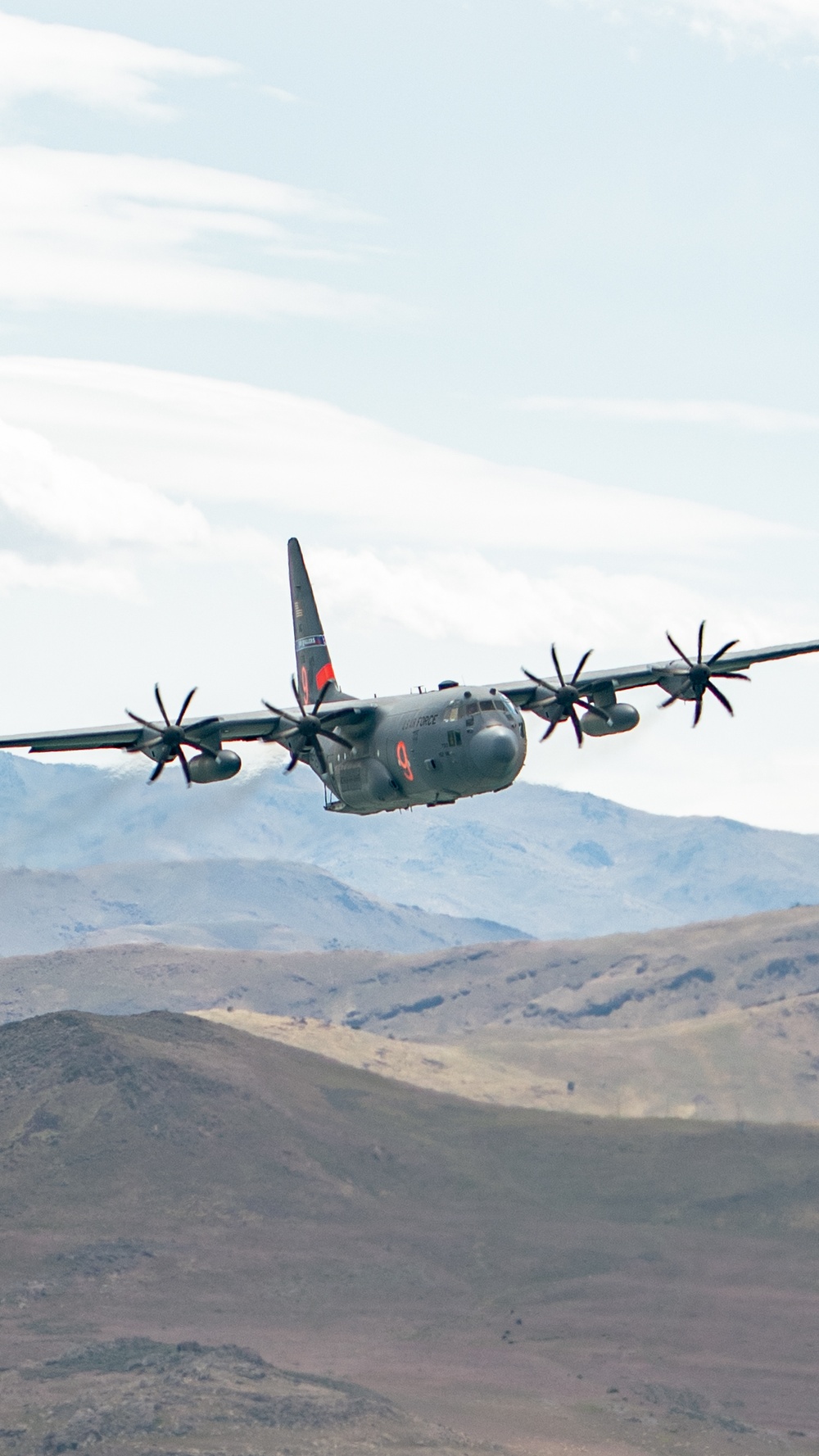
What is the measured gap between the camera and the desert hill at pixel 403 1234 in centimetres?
11406

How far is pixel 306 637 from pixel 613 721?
15699 mm

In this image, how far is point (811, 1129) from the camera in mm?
157750

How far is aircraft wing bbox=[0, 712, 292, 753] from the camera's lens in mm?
60750

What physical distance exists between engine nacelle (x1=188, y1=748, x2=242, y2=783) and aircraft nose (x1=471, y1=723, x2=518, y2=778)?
315 inches

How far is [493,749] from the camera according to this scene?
187 ft

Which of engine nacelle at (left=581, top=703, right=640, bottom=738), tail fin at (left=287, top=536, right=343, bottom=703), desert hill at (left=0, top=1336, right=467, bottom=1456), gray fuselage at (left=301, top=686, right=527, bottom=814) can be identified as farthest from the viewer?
desert hill at (left=0, top=1336, right=467, bottom=1456)

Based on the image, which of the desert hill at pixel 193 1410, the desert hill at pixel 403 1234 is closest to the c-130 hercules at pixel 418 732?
the desert hill at pixel 193 1410

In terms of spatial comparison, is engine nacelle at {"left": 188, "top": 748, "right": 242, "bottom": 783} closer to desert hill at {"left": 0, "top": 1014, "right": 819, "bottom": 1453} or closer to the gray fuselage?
the gray fuselage

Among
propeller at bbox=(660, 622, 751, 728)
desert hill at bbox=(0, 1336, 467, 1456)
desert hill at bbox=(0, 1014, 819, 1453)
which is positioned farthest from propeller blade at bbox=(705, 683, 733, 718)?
desert hill at bbox=(0, 1014, 819, 1453)

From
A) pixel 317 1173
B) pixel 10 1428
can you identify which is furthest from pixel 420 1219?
pixel 10 1428

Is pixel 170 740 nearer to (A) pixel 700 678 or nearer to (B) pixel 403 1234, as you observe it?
(A) pixel 700 678

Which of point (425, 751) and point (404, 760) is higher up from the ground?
point (425, 751)

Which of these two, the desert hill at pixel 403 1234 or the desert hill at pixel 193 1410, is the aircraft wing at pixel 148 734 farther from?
the desert hill at pixel 403 1234

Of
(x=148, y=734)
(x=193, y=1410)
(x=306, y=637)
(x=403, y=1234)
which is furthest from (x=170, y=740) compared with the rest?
(x=403, y=1234)
